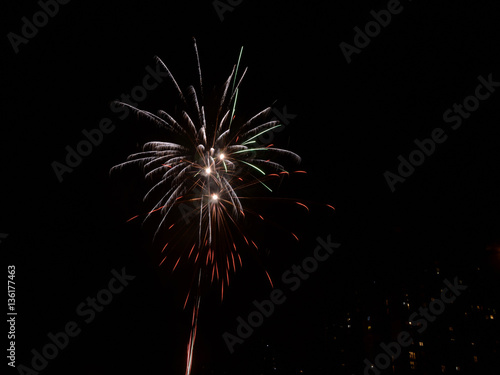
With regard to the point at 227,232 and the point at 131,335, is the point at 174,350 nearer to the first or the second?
the point at 131,335

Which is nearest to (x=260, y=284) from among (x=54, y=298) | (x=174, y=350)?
(x=174, y=350)

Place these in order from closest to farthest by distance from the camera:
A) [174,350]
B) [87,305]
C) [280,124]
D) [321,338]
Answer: [280,124] < [321,338] < [87,305] < [174,350]

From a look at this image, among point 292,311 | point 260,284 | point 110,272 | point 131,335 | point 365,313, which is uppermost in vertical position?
point 110,272

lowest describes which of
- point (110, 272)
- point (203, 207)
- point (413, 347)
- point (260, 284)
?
point (413, 347)

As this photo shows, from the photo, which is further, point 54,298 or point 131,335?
point 131,335

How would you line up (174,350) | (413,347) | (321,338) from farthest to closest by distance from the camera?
(174,350) → (321,338) → (413,347)

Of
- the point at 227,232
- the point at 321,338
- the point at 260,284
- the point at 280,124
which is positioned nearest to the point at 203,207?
the point at 227,232

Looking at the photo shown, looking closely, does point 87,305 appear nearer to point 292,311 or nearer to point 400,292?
point 292,311

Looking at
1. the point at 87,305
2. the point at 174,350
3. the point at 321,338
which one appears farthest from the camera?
the point at 174,350

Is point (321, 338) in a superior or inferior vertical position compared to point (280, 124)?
inferior
